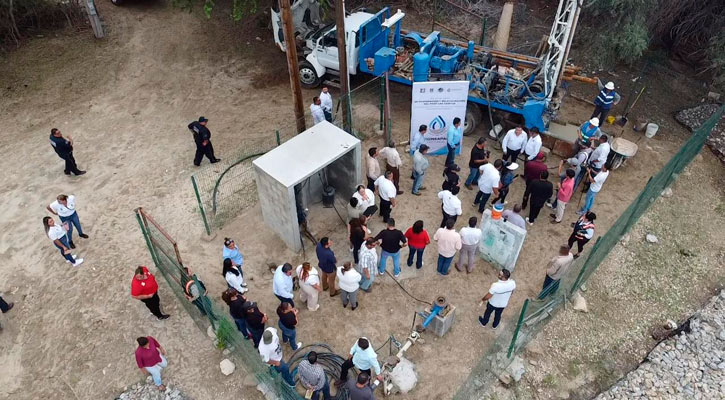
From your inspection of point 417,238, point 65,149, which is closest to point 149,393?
point 417,238

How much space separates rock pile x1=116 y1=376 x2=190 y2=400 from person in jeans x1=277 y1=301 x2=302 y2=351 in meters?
1.76

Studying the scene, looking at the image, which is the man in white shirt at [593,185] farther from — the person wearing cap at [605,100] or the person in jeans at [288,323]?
the person in jeans at [288,323]

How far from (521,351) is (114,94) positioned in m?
13.3

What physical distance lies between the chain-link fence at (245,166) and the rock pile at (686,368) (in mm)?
7836

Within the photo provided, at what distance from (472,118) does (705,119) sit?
664 cm

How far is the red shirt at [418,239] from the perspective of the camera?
853 cm

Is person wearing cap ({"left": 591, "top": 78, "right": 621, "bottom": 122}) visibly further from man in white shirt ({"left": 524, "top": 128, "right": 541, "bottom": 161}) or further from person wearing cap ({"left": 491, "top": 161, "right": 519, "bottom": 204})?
person wearing cap ({"left": 491, "top": 161, "right": 519, "bottom": 204})

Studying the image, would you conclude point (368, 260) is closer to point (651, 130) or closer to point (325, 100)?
point (325, 100)

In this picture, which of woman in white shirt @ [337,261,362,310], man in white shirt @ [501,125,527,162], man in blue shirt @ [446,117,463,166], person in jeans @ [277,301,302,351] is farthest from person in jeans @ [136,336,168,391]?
man in white shirt @ [501,125,527,162]

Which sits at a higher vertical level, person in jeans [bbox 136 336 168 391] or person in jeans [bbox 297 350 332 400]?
person in jeans [bbox 297 350 332 400]

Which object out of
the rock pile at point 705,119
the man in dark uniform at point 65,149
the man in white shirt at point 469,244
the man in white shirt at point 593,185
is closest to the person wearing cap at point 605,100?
the man in white shirt at point 593,185

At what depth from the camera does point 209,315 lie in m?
7.89

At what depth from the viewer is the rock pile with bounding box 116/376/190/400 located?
296 inches

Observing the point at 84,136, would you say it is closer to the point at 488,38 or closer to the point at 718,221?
the point at 488,38
